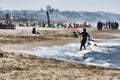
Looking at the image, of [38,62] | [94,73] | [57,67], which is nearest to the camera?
[94,73]

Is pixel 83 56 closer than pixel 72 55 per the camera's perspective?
Yes

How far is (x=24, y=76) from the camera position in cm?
1324

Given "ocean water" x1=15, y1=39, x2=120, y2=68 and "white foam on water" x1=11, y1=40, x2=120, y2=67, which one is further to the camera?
"white foam on water" x1=11, y1=40, x2=120, y2=67

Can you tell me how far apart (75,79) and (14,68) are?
3.01 meters

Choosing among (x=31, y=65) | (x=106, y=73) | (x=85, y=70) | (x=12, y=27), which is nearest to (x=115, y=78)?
(x=106, y=73)

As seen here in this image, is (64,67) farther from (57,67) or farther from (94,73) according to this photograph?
(94,73)

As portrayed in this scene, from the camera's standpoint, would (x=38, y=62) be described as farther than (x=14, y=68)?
Yes

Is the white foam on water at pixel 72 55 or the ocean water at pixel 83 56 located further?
the white foam on water at pixel 72 55

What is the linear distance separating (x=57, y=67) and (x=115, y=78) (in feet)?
10.1

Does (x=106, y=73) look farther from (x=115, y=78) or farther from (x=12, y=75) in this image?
(x=12, y=75)

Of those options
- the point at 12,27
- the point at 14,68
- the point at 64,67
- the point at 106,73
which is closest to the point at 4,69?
the point at 14,68

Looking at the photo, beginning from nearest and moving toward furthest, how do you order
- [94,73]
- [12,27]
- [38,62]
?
[94,73]
[38,62]
[12,27]

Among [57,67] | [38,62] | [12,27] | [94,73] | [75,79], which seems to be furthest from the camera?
[12,27]

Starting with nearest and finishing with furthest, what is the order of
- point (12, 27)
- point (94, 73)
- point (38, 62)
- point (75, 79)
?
point (75, 79)
point (94, 73)
point (38, 62)
point (12, 27)
